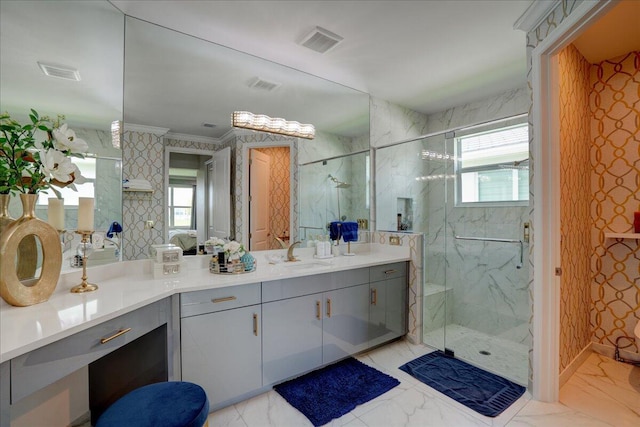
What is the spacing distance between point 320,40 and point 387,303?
2255 millimetres

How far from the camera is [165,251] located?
1907mm

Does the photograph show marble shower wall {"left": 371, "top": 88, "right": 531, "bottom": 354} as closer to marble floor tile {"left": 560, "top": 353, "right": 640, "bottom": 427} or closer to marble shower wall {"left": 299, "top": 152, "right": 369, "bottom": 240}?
marble shower wall {"left": 299, "top": 152, "right": 369, "bottom": 240}

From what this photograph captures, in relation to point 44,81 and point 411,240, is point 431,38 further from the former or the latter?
point 44,81

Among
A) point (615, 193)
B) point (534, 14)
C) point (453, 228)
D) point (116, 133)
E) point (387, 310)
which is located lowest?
point (387, 310)

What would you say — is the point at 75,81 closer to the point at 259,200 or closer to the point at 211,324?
the point at 259,200

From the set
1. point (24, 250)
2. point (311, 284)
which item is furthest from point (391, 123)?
point (24, 250)

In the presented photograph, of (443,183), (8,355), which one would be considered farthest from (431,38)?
(8,355)

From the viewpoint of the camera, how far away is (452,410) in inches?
73.7

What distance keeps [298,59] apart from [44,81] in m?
1.70

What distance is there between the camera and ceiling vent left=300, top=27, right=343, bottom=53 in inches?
83.4

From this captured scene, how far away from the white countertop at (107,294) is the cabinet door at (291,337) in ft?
0.73

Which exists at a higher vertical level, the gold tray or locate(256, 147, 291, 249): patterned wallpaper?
locate(256, 147, 291, 249): patterned wallpaper

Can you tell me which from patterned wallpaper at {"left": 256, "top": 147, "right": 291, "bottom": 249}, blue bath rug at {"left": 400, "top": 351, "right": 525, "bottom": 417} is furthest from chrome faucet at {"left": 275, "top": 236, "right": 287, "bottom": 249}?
blue bath rug at {"left": 400, "top": 351, "right": 525, "bottom": 417}

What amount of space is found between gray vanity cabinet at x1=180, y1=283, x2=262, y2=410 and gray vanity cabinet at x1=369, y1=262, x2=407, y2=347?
1083mm
